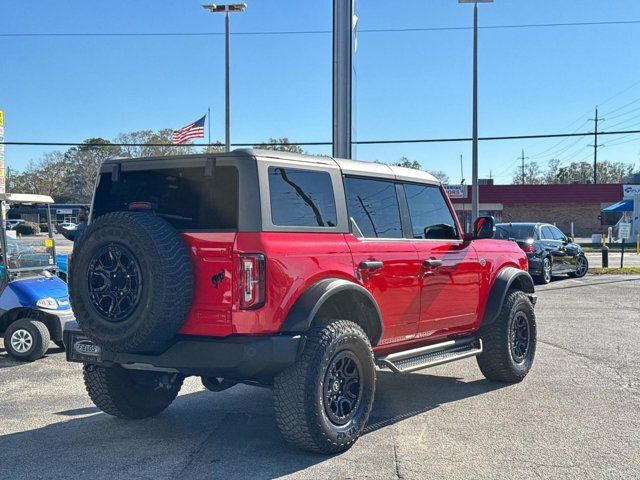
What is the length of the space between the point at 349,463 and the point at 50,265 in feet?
19.5

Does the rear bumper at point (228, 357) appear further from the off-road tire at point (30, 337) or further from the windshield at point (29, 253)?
the windshield at point (29, 253)

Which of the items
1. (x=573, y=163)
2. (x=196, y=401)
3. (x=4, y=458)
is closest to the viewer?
(x=4, y=458)

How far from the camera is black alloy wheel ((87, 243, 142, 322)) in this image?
454cm

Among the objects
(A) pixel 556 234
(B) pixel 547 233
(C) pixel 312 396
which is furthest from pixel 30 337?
(A) pixel 556 234

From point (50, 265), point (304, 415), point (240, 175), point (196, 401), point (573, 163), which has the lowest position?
point (196, 401)

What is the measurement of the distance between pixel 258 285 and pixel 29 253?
5.58 metres

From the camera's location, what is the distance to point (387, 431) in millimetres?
5457

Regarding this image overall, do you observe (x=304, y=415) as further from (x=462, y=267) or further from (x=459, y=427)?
(x=462, y=267)

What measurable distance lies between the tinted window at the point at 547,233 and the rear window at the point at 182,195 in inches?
569

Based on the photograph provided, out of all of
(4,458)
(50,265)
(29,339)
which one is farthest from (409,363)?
(50,265)

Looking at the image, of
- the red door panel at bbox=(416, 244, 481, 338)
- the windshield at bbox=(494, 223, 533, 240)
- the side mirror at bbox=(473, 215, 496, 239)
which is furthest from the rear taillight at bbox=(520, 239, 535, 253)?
the red door panel at bbox=(416, 244, 481, 338)

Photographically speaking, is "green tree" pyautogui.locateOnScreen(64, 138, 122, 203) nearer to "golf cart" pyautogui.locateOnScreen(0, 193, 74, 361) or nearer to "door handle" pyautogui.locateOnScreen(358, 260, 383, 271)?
"golf cart" pyautogui.locateOnScreen(0, 193, 74, 361)

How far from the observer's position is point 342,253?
16.9 ft

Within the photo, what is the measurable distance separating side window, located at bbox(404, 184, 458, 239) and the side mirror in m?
0.26
